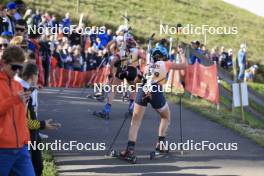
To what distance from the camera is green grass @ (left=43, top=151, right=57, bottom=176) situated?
9.26 metres

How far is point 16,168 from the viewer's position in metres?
6.56

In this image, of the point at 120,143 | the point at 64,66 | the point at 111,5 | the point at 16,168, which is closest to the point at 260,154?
the point at 120,143

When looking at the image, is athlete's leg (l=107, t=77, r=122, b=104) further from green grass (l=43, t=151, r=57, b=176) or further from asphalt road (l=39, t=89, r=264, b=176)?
green grass (l=43, t=151, r=57, b=176)

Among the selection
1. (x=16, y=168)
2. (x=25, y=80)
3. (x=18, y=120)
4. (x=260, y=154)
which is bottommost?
(x=260, y=154)

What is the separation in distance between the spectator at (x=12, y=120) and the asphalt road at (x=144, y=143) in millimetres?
3051

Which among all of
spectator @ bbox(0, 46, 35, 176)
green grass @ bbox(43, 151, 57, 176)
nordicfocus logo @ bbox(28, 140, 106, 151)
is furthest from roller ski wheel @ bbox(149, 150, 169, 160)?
spectator @ bbox(0, 46, 35, 176)

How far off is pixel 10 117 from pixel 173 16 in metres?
45.2

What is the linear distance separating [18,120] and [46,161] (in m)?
3.76

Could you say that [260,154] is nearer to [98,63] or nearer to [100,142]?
[100,142]

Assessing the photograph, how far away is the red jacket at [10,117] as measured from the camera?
6.22m

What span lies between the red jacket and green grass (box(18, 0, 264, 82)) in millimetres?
28488

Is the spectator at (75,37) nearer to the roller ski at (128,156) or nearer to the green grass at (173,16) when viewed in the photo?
the green grass at (173,16)

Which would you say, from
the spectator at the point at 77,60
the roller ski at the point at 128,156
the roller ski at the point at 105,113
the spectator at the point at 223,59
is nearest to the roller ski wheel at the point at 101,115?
the roller ski at the point at 105,113

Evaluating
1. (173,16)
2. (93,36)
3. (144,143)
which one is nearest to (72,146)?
(144,143)
